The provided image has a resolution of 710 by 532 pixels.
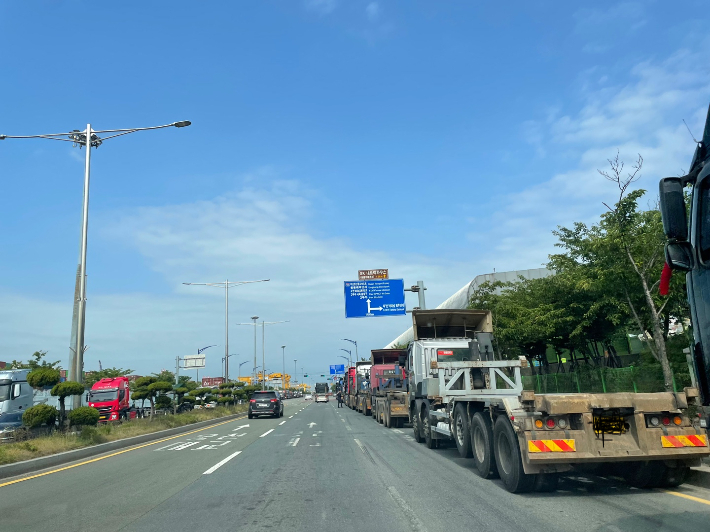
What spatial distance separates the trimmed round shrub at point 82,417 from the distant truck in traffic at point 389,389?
393 inches

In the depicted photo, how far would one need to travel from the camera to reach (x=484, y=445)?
979 cm

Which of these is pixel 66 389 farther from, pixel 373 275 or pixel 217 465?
pixel 373 275

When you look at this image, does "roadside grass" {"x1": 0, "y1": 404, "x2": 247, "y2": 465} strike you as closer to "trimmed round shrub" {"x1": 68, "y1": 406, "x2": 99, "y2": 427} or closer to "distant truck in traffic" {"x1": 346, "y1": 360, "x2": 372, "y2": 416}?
"trimmed round shrub" {"x1": 68, "y1": 406, "x2": 99, "y2": 427}

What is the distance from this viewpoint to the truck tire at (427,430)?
48.8 ft

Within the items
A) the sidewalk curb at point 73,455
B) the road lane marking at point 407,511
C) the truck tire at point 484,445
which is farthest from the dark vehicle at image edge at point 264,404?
the road lane marking at point 407,511

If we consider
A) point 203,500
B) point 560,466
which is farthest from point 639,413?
point 203,500

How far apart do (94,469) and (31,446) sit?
2.45m

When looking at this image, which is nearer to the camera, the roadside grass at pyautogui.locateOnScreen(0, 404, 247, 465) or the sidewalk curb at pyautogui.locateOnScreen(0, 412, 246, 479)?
the sidewalk curb at pyautogui.locateOnScreen(0, 412, 246, 479)

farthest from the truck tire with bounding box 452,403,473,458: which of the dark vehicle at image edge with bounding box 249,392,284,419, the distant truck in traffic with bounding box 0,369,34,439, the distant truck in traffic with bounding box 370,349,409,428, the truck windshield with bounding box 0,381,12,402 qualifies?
the dark vehicle at image edge with bounding box 249,392,284,419

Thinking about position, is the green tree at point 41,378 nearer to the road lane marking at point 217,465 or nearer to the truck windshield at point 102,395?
the road lane marking at point 217,465

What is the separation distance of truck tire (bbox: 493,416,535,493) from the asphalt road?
0.66 ft

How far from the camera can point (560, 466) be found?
7.96 metres

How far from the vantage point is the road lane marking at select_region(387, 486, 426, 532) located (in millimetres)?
6662

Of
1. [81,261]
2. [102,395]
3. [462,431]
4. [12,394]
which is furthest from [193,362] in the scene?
[462,431]
